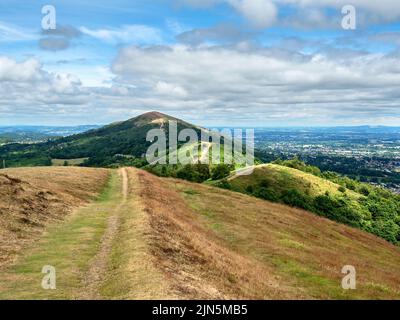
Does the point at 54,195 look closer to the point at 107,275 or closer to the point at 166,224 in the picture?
the point at 166,224

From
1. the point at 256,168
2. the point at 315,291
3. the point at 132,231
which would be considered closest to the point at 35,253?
the point at 132,231

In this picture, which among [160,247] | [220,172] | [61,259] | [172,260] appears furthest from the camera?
[220,172]

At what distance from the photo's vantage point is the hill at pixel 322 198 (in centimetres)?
13062

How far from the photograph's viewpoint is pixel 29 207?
4062cm

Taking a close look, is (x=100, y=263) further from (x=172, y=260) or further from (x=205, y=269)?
(x=205, y=269)

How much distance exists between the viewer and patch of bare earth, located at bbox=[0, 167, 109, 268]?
31422mm

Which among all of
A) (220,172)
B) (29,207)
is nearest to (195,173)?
(220,172)

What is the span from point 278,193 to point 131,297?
4883 inches

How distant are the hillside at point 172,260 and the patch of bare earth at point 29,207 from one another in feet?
3.54

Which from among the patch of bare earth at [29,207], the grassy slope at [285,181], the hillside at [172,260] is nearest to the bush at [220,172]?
the grassy slope at [285,181]

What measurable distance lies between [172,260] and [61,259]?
→ 22.3 feet

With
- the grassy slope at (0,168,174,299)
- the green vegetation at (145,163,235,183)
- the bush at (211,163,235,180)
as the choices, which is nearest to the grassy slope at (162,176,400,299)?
the grassy slope at (0,168,174,299)

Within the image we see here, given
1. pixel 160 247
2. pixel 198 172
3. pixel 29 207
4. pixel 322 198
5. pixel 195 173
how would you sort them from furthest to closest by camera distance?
pixel 198 172 < pixel 195 173 < pixel 322 198 < pixel 29 207 < pixel 160 247

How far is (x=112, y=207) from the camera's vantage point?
4809 centimetres
